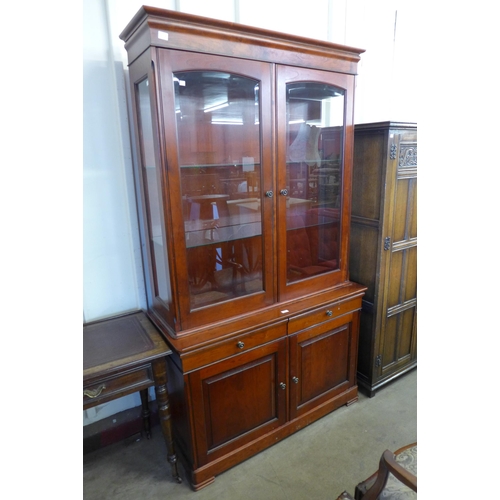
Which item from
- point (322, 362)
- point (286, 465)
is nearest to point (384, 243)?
point (322, 362)

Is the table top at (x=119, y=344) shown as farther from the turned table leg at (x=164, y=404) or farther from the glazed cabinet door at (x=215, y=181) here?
the glazed cabinet door at (x=215, y=181)

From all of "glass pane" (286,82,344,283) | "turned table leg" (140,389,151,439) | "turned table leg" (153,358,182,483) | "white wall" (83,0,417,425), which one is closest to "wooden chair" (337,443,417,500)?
"turned table leg" (153,358,182,483)

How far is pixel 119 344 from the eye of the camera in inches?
62.9

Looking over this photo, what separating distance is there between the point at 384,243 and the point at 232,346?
1.16 metres

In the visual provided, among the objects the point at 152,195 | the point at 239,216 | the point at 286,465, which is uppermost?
the point at 152,195

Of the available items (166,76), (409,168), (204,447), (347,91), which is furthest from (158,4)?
(204,447)

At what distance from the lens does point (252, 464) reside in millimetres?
1818

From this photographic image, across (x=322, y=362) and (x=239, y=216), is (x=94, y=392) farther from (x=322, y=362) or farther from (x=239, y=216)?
(x=322, y=362)

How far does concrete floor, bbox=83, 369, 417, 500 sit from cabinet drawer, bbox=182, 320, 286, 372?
0.67 m

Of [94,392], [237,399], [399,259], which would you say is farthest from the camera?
[399,259]

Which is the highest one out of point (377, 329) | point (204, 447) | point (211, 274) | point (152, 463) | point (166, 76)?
point (166, 76)

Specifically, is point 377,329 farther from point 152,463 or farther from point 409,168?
point 152,463
